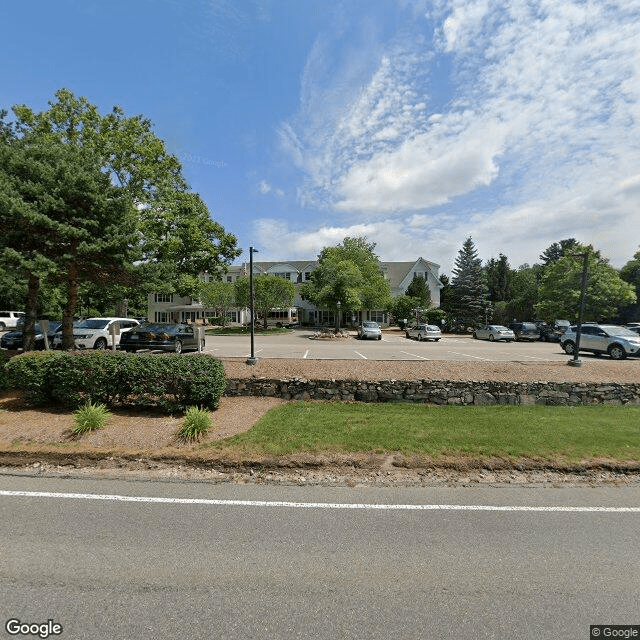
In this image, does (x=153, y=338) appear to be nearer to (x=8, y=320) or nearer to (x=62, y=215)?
(x=62, y=215)

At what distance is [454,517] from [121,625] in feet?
10.7

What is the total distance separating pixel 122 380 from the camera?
23.3 ft

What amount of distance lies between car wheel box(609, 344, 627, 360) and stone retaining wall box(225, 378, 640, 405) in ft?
35.0

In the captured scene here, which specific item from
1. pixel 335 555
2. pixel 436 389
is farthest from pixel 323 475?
pixel 436 389

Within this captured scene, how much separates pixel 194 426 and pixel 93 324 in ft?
50.1

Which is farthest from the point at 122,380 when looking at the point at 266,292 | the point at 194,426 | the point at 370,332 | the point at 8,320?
the point at 8,320

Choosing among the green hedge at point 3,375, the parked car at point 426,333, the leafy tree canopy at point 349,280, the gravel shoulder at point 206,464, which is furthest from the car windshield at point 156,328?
the parked car at point 426,333

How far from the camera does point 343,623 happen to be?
7.84 feet

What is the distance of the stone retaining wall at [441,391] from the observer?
8.52 m

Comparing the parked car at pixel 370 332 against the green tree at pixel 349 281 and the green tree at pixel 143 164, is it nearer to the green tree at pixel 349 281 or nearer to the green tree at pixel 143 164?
the green tree at pixel 349 281

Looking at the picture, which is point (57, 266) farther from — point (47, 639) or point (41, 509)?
point (47, 639)

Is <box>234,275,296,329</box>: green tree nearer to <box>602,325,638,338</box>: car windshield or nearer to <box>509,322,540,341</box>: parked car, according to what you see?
<box>509,322,540,341</box>: parked car

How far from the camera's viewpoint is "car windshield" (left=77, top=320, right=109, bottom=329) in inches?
687

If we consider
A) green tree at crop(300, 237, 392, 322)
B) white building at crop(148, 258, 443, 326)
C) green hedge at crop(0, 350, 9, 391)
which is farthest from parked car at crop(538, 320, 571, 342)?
green hedge at crop(0, 350, 9, 391)
